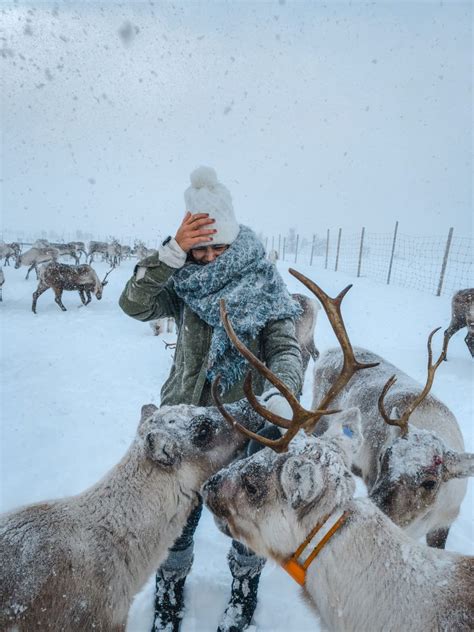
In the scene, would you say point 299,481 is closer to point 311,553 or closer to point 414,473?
point 311,553

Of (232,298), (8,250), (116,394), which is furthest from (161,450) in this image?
(8,250)

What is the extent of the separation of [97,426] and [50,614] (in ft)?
10.9

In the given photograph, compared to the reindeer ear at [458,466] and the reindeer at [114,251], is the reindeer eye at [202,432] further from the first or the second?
the reindeer at [114,251]

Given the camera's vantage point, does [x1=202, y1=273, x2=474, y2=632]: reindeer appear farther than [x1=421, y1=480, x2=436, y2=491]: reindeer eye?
No

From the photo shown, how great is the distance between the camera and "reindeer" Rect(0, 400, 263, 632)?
160cm

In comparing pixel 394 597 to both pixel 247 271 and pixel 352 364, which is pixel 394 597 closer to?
pixel 352 364

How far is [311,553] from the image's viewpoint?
142 cm

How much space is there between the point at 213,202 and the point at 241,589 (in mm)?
2331

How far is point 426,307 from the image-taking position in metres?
10.8

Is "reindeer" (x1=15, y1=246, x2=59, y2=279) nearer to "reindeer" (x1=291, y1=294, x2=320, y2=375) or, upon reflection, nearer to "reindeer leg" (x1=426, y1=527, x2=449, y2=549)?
"reindeer" (x1=291, y1=294, x2=320, y2=375)

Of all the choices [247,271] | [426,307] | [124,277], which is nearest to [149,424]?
[247,271]

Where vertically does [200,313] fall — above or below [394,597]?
above

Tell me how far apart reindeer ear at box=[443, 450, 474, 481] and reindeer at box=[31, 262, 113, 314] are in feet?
40.0

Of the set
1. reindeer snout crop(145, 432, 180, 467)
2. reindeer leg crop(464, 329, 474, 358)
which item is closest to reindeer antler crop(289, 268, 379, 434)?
reindeer snout crop(145, 432, 180, 467)
